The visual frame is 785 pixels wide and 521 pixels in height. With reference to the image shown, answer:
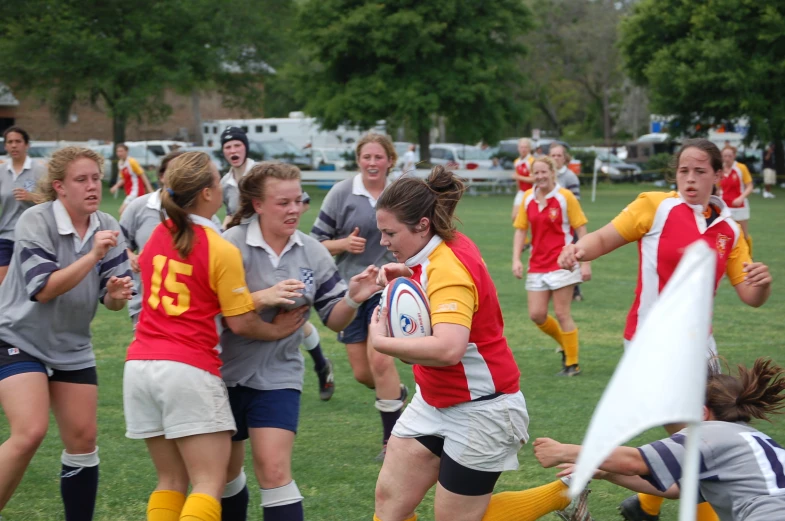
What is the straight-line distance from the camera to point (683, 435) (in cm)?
340

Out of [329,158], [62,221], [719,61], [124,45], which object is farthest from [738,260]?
[329,158]

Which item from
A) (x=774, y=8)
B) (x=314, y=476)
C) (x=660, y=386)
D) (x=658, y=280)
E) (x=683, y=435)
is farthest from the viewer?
(x=774, y=8)

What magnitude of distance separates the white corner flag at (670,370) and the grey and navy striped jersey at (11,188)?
6862 millimetres

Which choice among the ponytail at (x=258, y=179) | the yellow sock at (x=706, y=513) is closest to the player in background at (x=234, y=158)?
the ponytail at (x=258, y=179)

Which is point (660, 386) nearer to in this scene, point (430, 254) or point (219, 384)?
point (430, 254)

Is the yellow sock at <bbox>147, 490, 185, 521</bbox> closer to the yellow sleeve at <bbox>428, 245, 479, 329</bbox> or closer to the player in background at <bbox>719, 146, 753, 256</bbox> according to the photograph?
the yellow sleeve at <bbox>428, 245, 479, 329</bbox>

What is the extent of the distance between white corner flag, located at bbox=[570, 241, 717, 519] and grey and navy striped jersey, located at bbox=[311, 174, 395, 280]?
426 centimetres

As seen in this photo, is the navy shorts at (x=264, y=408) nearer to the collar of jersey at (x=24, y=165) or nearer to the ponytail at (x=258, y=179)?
the ponytail at (x=258, y=179)

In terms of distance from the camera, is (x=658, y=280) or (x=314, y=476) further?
(x=314, y=476)

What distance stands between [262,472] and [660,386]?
90.9 inches

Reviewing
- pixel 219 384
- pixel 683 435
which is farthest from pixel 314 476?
pixel 683 435

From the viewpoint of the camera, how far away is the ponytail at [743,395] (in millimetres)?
3496

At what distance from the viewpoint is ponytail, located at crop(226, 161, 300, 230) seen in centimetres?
415

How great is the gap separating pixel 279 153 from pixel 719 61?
60.9ft
